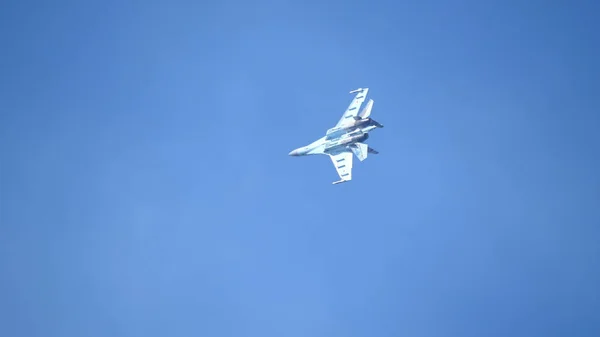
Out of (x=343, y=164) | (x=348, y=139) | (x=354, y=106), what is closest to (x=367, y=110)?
(x=354, y=106)

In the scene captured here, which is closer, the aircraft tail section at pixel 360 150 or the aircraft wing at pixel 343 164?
the aircraft tail section at pixel 360 150

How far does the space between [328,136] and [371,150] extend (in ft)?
16.0

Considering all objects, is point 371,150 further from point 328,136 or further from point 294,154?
point 294,154

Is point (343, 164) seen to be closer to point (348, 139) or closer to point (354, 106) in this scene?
point (348, 139)

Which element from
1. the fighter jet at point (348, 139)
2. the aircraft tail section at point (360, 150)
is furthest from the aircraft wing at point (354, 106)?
the aircraft tail section at point (360, 150)

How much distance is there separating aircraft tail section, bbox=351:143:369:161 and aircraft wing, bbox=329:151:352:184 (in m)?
0.84

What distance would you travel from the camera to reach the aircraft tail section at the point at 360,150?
167 ft

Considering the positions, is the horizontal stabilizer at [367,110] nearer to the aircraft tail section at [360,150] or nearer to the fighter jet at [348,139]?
the fighter jet at [348,139]

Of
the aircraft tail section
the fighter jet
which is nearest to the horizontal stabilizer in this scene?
the fighter jet

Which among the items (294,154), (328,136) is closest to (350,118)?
(328,136)

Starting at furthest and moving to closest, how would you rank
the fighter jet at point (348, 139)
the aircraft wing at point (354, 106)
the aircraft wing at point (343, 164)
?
the aircraft wing at point (354, 106)
the aircraft wing at point (343, 164)
the fighter jet at point (348, 139)

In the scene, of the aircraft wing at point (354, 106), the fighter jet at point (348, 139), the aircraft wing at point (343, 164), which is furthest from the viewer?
the aircraft wing at point (354, 106)

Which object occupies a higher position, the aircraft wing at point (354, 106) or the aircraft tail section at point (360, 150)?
the aircraft wing at point (354, 106)

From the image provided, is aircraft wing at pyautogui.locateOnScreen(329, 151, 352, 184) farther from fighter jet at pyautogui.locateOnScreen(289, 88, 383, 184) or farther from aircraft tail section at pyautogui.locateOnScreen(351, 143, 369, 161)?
aircraft tail section at pyautogui.locateOnScreen(351, 143, 369, 161)
